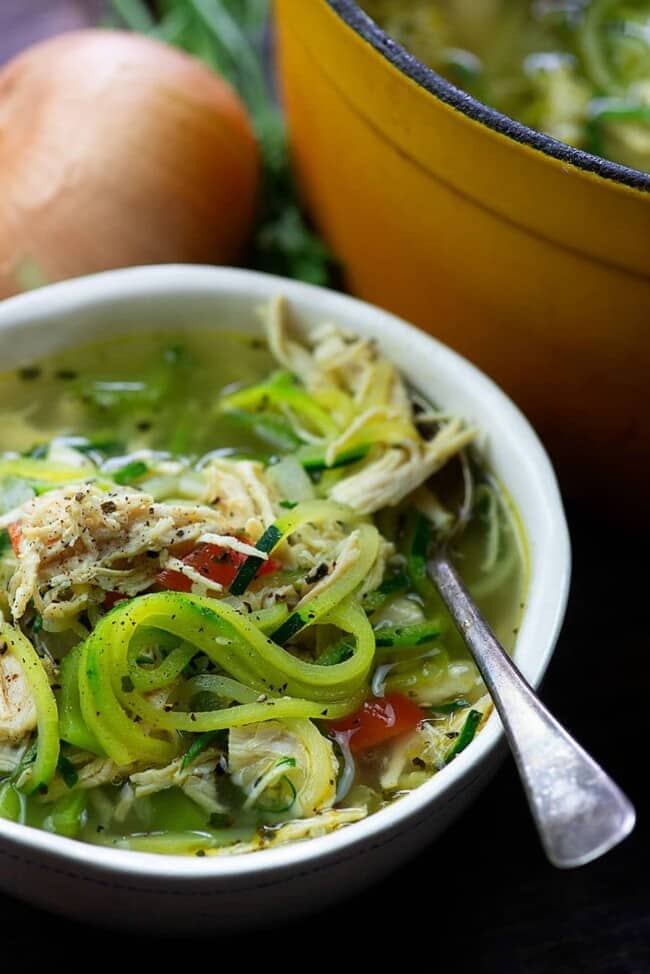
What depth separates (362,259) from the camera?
2193 mm

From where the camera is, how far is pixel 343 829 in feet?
4.56

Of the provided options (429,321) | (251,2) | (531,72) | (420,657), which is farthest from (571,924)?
(251,2)

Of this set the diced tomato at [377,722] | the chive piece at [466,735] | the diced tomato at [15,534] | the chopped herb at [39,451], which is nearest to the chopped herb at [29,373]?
the chopped herb at [39,451]

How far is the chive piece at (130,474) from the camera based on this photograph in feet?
5.76

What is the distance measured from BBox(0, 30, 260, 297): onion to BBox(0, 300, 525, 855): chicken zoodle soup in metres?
0.47

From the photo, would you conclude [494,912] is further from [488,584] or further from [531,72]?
[531,72]

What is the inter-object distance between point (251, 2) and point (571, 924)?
83.3 inches

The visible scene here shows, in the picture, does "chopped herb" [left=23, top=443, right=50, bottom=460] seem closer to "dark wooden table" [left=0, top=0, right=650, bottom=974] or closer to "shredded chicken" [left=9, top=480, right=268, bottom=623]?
"shredded chicken" [left=9, top=480, right=268, bottom=623]

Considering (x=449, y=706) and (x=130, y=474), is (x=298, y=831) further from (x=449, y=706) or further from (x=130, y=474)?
(x=130, y=474)

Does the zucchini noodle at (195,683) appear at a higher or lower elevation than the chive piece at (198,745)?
higher

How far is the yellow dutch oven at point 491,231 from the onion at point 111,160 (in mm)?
195

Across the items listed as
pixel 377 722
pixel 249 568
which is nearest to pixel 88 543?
pixel 249 568

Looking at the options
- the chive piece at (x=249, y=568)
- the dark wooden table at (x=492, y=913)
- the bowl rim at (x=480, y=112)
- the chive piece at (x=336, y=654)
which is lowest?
the dark wooden table at (x=492, y=913)

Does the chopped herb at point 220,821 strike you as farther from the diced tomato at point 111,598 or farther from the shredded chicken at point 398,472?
the shredded chicken at point 398,472
